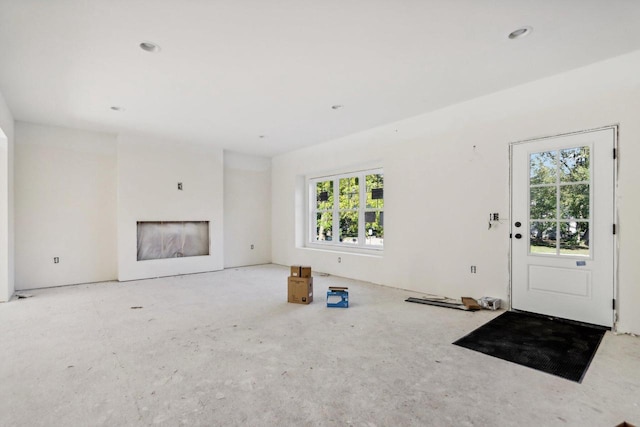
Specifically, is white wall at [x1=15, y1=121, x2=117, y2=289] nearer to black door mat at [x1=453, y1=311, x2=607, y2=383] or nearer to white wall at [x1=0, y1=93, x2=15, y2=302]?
white wall at [x1=0, y1=93, x2=15, y2=302]

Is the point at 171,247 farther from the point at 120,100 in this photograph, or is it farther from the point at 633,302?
the point at 633,302

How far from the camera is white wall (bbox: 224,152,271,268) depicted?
7.10 m

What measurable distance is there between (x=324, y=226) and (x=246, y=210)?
187 cm

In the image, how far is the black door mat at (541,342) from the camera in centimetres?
246

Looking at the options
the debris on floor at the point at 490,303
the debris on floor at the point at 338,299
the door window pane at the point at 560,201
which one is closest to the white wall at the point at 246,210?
the debris on floor at the point at 338,299

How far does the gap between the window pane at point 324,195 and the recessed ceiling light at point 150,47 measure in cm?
425

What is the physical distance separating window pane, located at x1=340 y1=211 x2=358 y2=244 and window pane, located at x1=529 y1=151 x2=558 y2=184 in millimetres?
2979

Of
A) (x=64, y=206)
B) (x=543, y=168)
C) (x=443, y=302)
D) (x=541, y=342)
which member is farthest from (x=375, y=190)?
(x=64, y=206)

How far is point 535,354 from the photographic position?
264cm

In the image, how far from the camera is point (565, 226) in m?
3.49

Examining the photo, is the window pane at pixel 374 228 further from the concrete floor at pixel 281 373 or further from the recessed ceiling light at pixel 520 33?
the recessed ceiling light at pixel 520 33

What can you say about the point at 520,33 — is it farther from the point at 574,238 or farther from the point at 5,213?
the point at 5,213

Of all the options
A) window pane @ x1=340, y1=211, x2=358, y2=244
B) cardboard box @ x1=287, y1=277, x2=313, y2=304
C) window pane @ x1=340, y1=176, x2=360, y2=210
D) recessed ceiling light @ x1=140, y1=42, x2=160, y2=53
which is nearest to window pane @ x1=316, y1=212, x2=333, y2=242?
window pane @ x1=340, y1=211, x2=358, y2=244

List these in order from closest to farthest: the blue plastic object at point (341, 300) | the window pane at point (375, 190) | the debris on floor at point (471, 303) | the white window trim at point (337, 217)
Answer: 1. the debris on floor at point (471, 303)
2. the blue plastic object at point (341, 300)
3. the window pane at point (375, 190)
4. the white window trim at point (337, 217)
